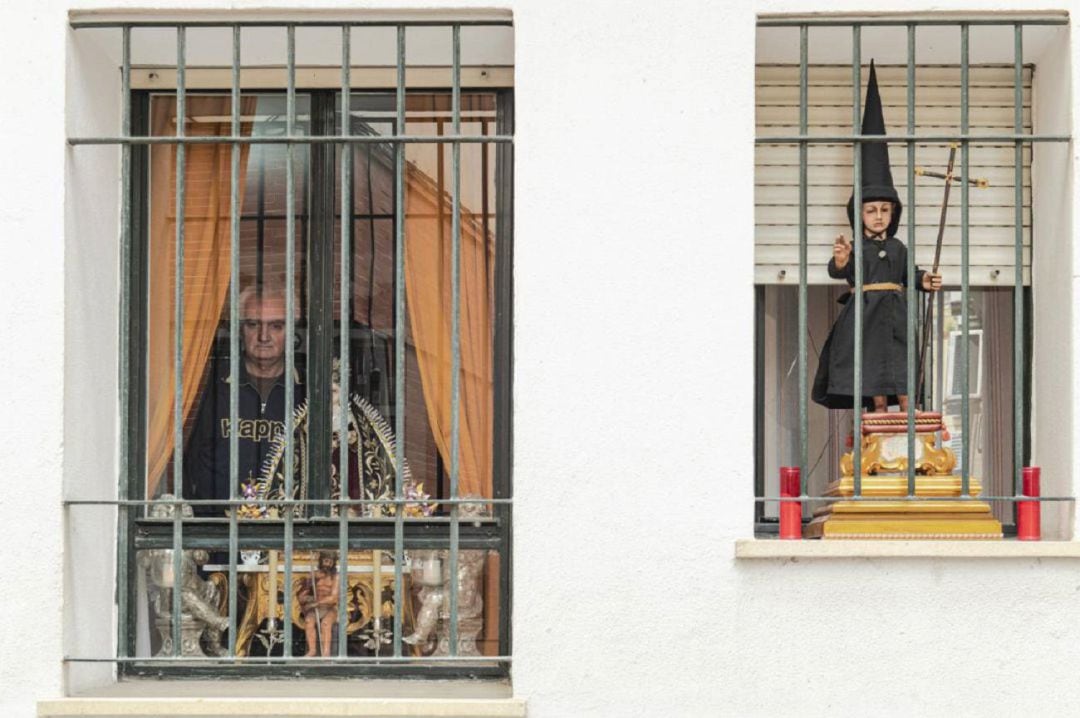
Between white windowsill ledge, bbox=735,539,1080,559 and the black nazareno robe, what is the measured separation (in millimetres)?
755

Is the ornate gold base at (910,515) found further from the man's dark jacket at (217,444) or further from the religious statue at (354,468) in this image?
the man's dark jacket at (217,444)

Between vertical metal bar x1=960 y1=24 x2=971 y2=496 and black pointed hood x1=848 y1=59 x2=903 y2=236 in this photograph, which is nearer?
vertical metal bar x1=960 y1=24 x2=971 y2=496

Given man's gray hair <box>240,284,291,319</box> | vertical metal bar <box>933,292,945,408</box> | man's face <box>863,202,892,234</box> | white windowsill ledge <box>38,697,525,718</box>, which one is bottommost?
white windowsill ledge <box>38,697,525,718</box>

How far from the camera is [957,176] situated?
791 centimetres

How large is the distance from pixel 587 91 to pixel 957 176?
5.96ft

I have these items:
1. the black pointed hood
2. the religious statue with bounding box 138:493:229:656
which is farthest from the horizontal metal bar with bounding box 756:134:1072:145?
the religious statue with bounding box 138:493:229:656

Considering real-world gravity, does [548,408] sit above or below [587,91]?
below

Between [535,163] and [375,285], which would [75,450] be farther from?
[535,163]

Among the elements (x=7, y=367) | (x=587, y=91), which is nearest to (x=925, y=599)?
(x=587, y=91)

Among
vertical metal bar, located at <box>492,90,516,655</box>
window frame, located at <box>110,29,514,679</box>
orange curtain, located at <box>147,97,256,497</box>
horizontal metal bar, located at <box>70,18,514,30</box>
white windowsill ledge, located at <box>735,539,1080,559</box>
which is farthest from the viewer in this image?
orange curtain, located at <box>147,97,256,497</box>

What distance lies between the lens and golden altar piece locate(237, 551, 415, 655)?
7859 millimetres

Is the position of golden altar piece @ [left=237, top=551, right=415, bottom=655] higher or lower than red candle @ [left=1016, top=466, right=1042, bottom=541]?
lower

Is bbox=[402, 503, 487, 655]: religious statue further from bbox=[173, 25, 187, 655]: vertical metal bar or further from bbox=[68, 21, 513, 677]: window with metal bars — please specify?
bbox=[173, 25, 187, 655]: vertical metal bar

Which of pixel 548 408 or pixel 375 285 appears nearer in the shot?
pixel 548 408
